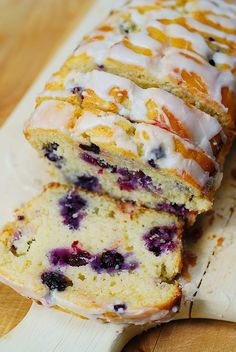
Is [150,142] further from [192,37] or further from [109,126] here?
[192,37]

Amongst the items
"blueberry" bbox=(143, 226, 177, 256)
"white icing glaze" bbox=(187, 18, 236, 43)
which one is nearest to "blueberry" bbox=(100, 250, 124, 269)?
"blueberry" bbox=(143, 226, 177, 256)

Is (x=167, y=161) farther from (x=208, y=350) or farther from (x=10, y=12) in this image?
(x=10, y=12)

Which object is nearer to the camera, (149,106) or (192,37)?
(149,106)

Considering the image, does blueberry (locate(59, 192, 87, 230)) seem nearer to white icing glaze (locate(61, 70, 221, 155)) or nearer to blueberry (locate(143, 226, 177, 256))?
blueberry (locate(143, 226, 177, 256))

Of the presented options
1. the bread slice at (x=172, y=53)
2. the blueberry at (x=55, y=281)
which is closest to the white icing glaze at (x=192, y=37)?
the bread slice at (x=172, y=53)

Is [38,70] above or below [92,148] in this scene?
below

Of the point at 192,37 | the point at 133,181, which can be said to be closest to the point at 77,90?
the point at 133,181
